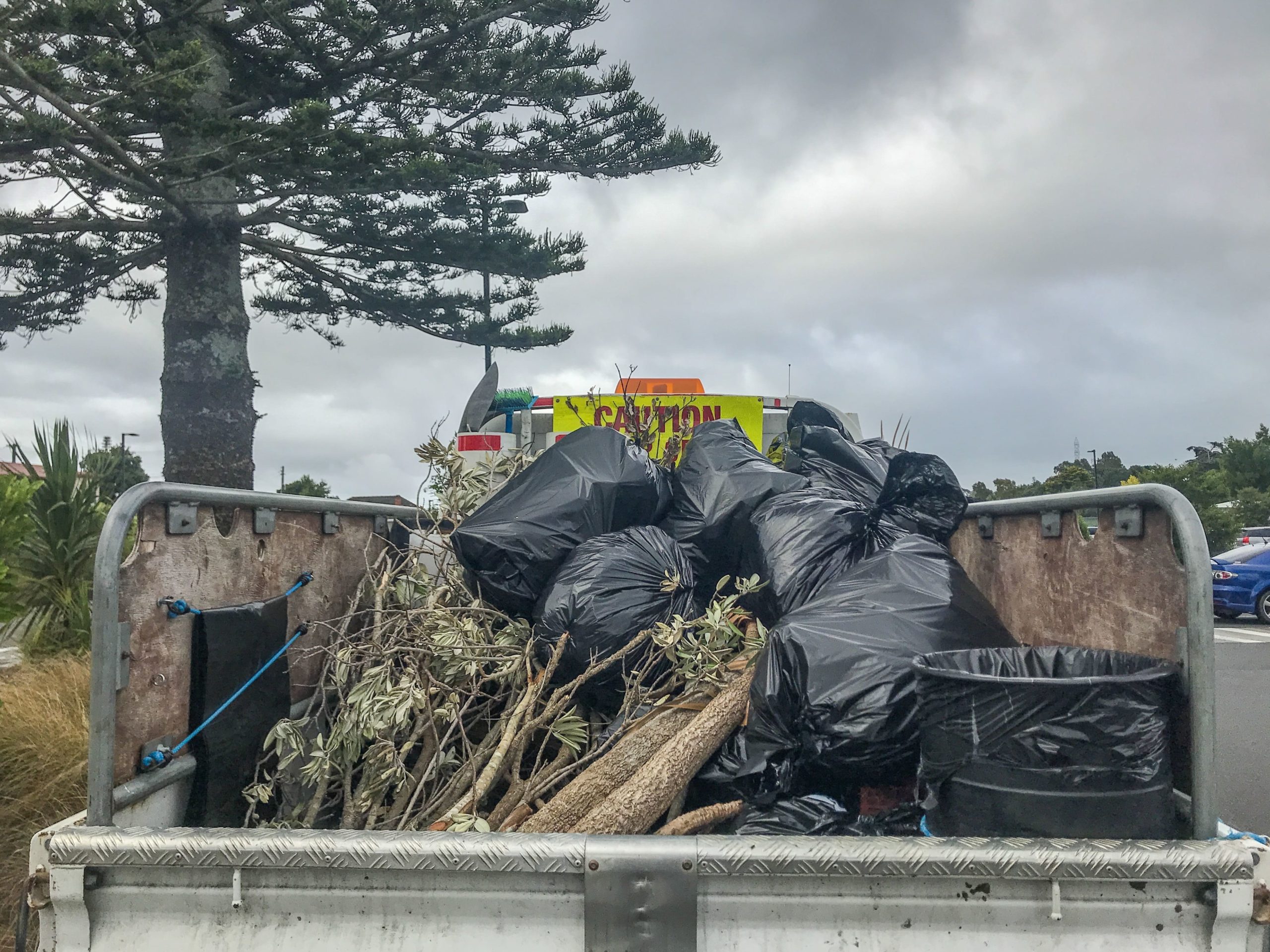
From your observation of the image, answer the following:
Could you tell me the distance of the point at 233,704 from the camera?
227cm

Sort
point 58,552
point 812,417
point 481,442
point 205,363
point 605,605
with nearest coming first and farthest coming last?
point 605,605 → point 812,417 → point 481,442 → point 58,552 → point 205,363

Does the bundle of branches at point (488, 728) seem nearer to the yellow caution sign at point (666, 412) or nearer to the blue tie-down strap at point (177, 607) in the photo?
the blue tie-down strap at point (177, 607)

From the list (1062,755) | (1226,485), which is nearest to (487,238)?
(1062,755)

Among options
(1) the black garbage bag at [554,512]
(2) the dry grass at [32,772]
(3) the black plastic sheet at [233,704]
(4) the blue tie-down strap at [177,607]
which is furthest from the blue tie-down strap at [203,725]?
(2) the dry grass at [32,772]

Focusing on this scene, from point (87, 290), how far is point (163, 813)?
14765 millimetres

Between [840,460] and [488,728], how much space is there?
1.54 m

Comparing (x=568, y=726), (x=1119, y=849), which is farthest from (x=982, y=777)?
(x=568, y=726)

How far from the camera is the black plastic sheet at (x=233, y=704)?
2.14 metres

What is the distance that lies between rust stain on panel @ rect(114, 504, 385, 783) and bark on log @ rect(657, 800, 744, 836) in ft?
3.64

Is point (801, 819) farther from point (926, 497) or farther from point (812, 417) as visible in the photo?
point (812, 417)

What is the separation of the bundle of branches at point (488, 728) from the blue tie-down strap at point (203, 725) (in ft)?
0.43

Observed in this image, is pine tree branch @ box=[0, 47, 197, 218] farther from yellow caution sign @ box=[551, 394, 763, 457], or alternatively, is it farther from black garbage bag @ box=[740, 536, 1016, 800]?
black garbage bag @ box=[740, 536, 1016, 800]

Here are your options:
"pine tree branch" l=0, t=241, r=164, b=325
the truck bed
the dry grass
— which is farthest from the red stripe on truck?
"pine tree branch" l=0, t=241, r=164, b=325

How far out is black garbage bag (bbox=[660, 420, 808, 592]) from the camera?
9.60ft
